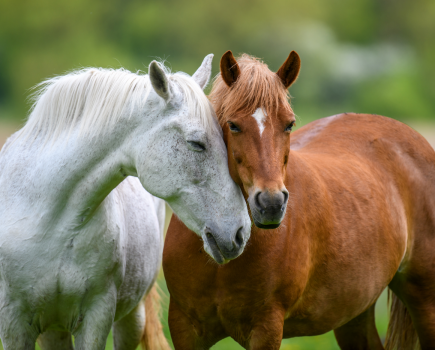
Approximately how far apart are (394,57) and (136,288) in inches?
1369

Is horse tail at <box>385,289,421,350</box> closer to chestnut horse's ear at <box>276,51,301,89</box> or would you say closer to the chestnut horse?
the chestnut horse

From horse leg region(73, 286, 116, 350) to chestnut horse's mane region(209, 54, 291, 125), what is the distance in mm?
1112

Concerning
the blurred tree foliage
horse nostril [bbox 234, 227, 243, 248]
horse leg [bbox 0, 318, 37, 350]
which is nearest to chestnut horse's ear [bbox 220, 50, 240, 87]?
horse nostril [bbox 234, 227, 243, 248]

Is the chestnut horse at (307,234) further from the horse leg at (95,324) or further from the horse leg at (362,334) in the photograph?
the horse leg at (95,324)

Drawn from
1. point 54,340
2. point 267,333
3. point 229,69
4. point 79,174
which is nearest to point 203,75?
point 229,69

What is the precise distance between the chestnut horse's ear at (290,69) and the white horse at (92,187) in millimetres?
420

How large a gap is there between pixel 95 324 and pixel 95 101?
114 centimetres

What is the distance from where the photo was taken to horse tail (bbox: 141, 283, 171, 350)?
4.10 meters

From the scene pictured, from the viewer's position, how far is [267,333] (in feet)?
8.80

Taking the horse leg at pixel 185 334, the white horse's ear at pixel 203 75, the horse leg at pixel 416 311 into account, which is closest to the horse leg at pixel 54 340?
the horse leg at pixel 185 334

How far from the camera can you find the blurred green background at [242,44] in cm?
2566

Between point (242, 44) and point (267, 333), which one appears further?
point (242, 44)

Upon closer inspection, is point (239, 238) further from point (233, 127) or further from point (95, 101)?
point (95, 101)

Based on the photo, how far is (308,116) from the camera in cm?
2494
